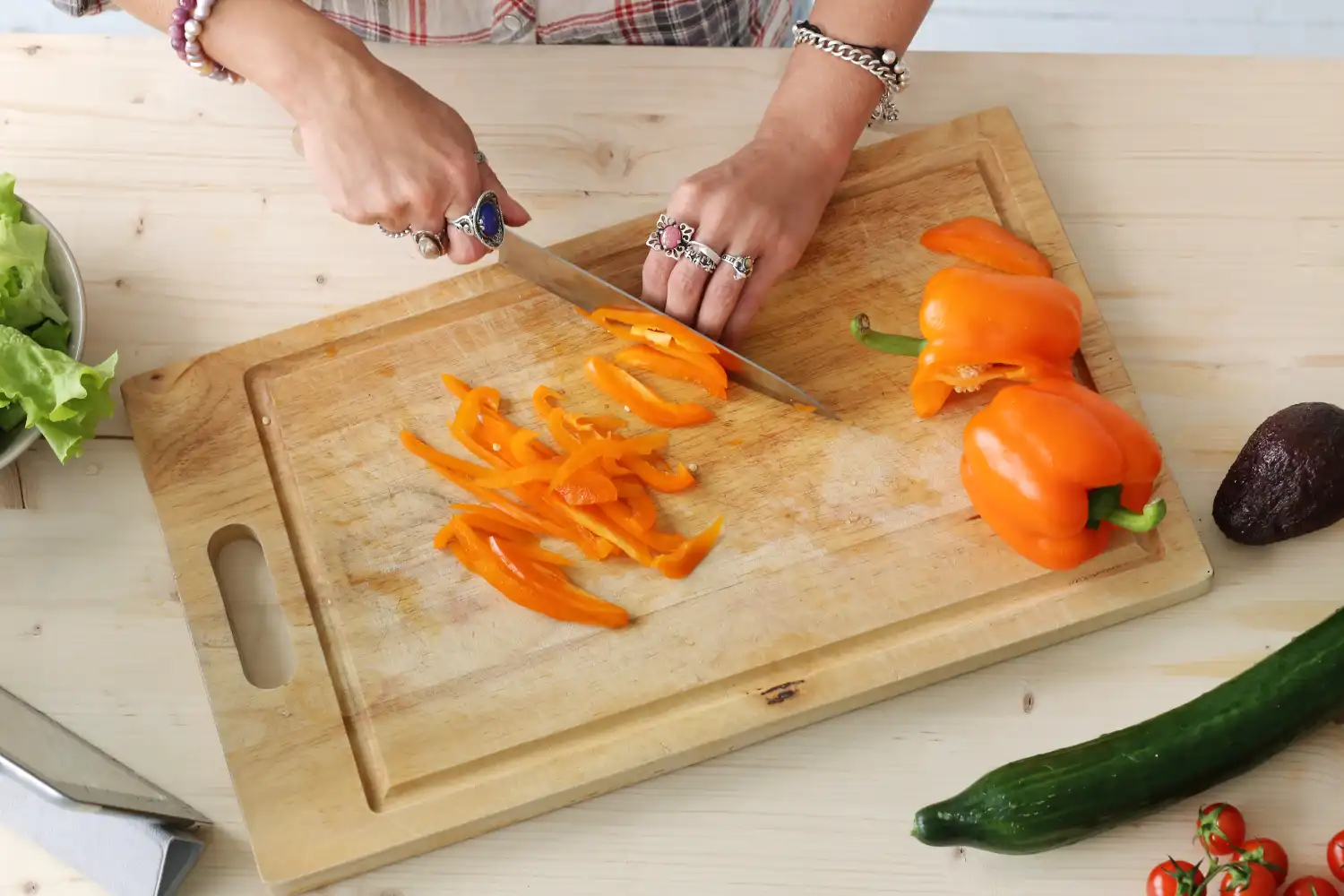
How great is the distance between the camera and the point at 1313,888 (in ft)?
4.80

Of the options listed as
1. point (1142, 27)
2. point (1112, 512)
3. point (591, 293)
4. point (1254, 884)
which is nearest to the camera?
point (1254, 884)

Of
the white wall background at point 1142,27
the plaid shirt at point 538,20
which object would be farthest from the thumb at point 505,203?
the white wall background at point 1142,27

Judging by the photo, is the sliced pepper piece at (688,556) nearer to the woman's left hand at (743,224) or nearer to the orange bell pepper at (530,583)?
the orange bell pepper at (530,583)

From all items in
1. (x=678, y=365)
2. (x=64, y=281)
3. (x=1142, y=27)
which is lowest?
(x=64, y=281)

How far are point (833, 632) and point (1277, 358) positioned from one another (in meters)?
0.79

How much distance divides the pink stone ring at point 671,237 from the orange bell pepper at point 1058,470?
466mm

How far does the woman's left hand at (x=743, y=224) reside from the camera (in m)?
1.69

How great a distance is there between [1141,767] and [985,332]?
1.92ft

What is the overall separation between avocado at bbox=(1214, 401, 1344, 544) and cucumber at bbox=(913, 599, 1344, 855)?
160 millimetres

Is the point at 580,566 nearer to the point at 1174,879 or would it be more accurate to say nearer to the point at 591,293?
the point at 591,293

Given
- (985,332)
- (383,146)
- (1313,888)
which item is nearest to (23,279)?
(383,146)

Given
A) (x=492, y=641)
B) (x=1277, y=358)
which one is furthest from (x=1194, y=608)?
(x=492, y=641)

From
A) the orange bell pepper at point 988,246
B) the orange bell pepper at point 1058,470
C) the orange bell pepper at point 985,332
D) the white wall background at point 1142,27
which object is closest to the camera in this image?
the orange bell pepper at point 1058,470

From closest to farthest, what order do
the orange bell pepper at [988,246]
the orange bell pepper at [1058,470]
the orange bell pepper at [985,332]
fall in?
the orange bell pepper at [1058,470] → the orange bell pepper at [985,332] → the orange bell pepper at [988,246]
